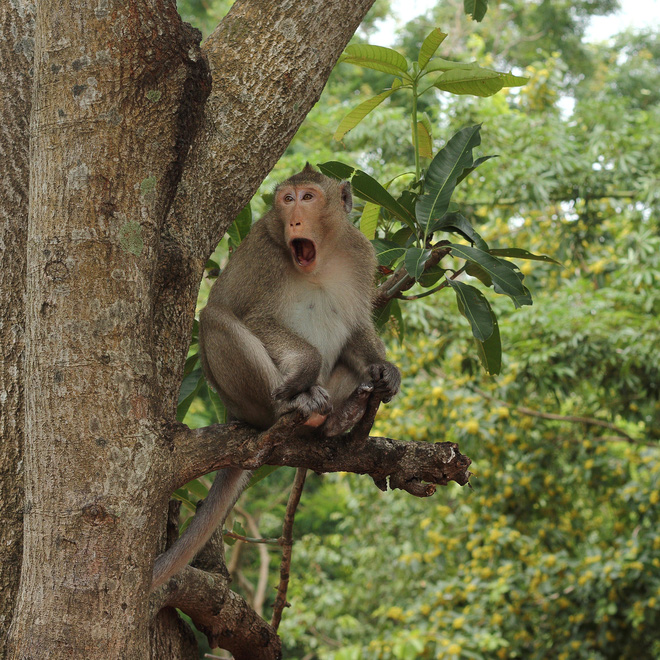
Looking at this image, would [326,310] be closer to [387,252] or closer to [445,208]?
[387,252]

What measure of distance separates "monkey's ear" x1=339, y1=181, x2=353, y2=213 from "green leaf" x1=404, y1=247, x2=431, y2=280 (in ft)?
2.37

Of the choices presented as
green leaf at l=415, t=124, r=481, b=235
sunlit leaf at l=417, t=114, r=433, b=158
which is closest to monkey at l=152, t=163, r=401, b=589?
sunlit leaf at l=417, t=114, r=433, b=158

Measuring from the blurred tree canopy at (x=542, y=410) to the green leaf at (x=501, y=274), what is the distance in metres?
2.94

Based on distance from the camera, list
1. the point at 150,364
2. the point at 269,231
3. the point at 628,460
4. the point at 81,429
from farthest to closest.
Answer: the point at 628,460 → the point at 269,231 → the point at 150,364 → the point at 81,429

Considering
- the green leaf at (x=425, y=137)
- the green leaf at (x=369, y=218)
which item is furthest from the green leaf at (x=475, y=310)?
the green leaf at (x=425, y=137)

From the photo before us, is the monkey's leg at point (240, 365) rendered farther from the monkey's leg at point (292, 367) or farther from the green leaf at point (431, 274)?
the green leaf at point (431, 274)

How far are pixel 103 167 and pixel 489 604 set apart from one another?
4.87 meters

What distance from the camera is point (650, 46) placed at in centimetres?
1495

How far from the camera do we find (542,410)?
612cm

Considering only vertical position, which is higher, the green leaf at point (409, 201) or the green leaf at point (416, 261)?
the green leaf at point (409, 201)

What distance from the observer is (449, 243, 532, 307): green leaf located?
214 cm

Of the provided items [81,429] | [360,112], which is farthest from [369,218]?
[81,429]

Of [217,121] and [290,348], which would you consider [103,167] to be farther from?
[290,348]

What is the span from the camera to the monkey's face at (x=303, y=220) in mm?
2580
